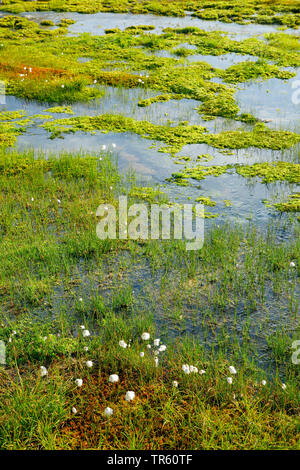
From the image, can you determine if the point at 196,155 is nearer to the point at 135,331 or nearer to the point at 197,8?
the point at 135,331

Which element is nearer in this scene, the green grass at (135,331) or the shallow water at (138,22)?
the green grass at (135,331)

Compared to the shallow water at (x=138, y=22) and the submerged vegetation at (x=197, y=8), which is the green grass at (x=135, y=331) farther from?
the submerged vegetation at (x=197, y=8)

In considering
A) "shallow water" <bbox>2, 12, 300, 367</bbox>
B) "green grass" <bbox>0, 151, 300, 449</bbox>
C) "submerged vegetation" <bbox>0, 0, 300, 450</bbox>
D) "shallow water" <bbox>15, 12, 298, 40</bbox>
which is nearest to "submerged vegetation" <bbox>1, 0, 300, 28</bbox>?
"shallow water" <bbox>15, 12, 298, 40</bbox>

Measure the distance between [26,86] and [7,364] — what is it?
13.4 meters

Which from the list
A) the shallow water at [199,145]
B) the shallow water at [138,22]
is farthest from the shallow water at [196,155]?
the shallow water at [138,22]

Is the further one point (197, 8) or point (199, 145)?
point (197, 8)

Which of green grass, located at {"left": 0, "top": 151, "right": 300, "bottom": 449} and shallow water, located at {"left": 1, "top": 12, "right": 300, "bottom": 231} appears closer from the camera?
green grass, located at {"left": 0, "top": 151, "right": 300, "bottom": 449}

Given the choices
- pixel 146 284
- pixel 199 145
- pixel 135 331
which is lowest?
pixel 135 331

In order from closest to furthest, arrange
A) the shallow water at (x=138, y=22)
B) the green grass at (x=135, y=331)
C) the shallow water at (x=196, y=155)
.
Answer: the green grass at (x=135, y=331), the shallow water at (x=196, y=155), the shallow water at (x=138, y=22)

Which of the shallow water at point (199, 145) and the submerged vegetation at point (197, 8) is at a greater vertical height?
the submerged vegetation at point (197, 8)

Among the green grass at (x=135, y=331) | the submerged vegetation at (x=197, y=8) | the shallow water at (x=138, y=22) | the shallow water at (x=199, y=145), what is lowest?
the green grass at (x=135, y=331)

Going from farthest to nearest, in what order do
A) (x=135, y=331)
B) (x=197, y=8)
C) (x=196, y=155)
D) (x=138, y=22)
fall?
1. (x=197, y=8)
2. (x=138, y=22)
3. (x=196, y=155)
4. (x=135, y=331)

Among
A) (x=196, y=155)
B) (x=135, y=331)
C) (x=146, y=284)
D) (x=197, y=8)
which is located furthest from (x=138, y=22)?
(x=135, y=331)

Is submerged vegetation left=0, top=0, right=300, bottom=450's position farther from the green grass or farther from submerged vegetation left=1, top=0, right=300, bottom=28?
submerged vegetation left=1, top=0, right=300, bottom=28
